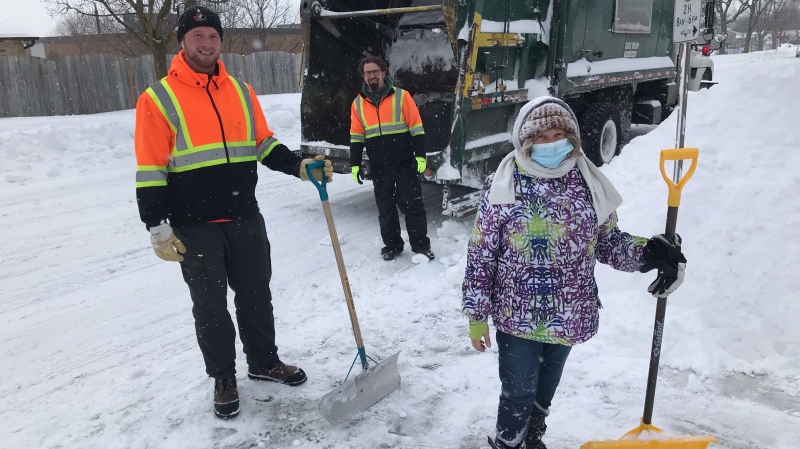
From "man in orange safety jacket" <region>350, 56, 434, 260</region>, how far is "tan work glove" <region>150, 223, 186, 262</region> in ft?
8.73

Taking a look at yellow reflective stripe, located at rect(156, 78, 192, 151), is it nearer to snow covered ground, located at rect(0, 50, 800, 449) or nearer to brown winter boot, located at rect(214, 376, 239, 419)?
brown winter boot, located at rect(214, 376, 239, 419)

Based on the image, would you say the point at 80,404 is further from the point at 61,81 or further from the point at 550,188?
the point at 61,81

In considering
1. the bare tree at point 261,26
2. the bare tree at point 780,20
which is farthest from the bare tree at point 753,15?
the bare tree at point 261,26

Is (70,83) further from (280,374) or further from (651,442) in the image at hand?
(651,442)

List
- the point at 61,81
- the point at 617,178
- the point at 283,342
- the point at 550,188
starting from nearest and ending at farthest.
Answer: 1. the point at 550,188
2. the point at 283,342
3. the point at 617,178
4. the point at 61,81

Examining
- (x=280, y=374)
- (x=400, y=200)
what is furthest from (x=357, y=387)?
(x=400, y=200)

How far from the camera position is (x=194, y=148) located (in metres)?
2.81

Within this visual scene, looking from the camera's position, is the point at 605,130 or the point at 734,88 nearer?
the point at 734,88

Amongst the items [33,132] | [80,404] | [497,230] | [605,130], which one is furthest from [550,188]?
[33,132]

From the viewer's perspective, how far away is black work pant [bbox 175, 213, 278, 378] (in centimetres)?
294

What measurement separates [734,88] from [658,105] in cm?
305

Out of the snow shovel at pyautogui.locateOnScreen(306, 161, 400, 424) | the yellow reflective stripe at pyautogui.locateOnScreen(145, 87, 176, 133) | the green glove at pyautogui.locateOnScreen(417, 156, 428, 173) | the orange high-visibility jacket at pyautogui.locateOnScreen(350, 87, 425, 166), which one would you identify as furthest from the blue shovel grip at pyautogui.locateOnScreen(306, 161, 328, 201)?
the green glove at pyautogui.locateOnScreen(417, 156, 428, 173)

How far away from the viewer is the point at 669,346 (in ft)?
11.5

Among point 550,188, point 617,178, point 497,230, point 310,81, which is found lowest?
point 617,178
